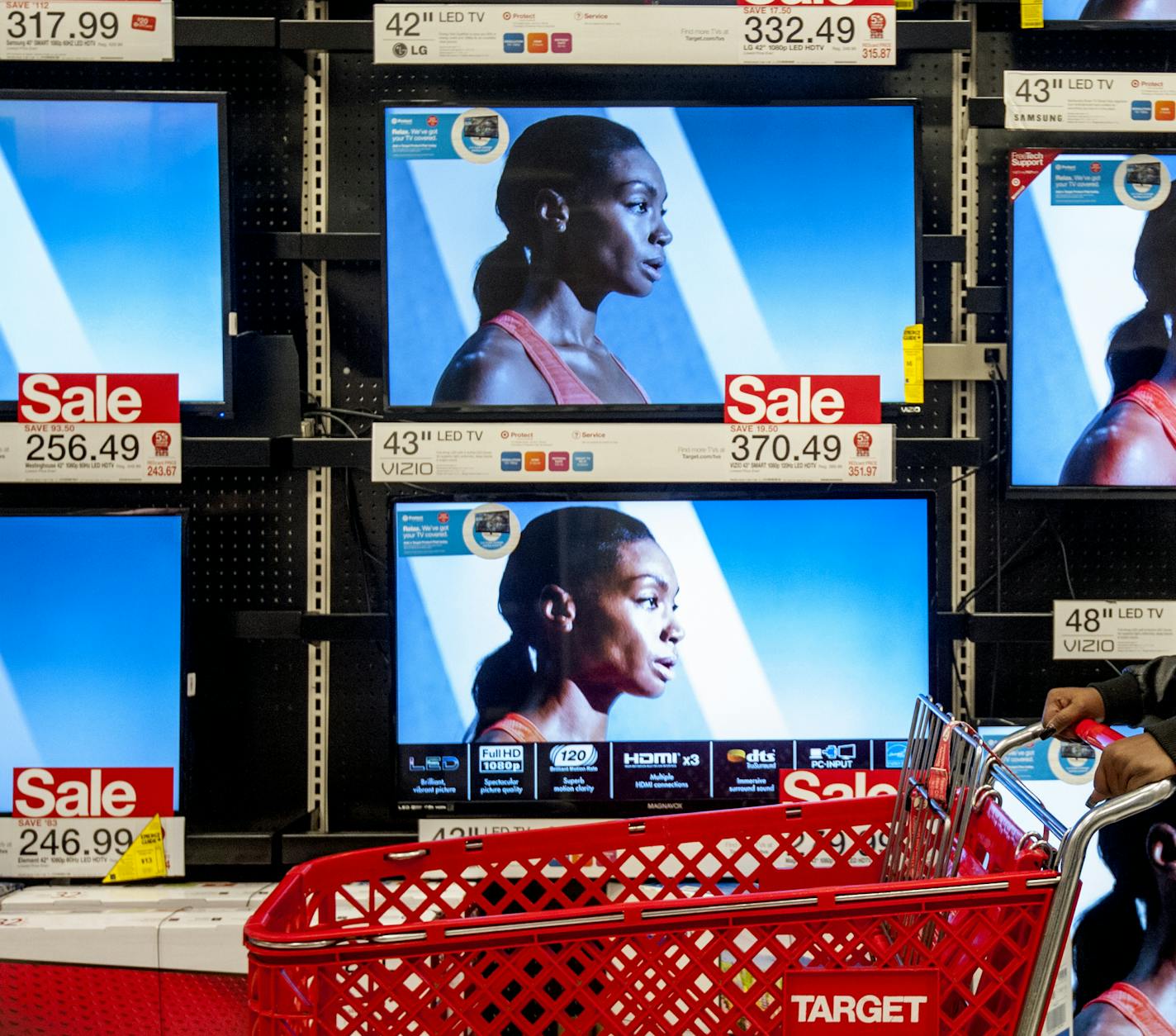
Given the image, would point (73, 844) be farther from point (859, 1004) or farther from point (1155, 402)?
point (1155, 402)

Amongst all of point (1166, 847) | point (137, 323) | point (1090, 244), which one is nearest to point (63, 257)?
point (137, 323)

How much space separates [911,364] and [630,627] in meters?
0.71

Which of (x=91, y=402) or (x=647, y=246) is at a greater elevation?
(x=647, y=246)

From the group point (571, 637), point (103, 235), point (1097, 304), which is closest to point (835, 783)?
point (571, 637)

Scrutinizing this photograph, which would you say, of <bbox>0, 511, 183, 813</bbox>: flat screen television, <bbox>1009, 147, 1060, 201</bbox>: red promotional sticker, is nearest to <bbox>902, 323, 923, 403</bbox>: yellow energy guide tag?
<bbox>1009, 147, 1060, 201</bbox>: red promotional sticker

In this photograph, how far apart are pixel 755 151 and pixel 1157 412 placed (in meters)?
0.89

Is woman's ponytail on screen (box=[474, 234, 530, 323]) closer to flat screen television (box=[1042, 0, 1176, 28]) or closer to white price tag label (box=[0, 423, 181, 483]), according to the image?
white price tag label (box=[0, 423, 181, 483])

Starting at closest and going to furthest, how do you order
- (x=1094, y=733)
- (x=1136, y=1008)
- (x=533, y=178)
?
(x=1094, y=733), (x=1136, y=1008), (x=533, y=178)

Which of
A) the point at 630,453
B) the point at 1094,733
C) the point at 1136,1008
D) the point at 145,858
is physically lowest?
the point at 1136,1008

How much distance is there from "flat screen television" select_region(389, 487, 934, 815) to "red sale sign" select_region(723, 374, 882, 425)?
0.48 ft

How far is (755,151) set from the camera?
7.16 ft

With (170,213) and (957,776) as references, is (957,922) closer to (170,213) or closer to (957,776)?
(957,776)

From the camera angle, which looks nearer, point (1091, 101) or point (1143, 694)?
point (1143, 694)

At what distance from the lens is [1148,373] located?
2.20 m
